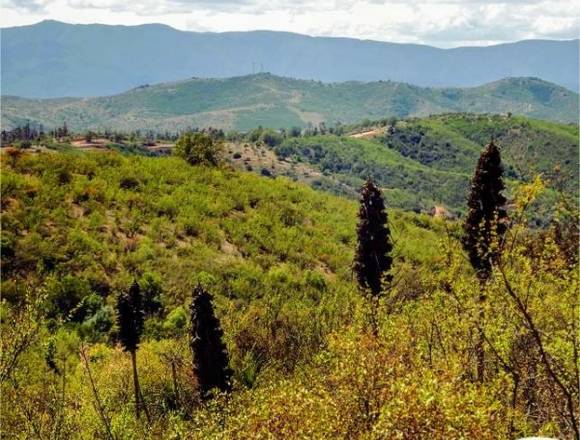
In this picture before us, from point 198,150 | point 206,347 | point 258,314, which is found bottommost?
point 258,314

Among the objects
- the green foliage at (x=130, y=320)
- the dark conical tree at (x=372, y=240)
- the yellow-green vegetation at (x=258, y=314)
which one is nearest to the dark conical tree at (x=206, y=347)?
the yellow-green vegetation at (x=258, y=314)

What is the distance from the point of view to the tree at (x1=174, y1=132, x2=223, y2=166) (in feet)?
222

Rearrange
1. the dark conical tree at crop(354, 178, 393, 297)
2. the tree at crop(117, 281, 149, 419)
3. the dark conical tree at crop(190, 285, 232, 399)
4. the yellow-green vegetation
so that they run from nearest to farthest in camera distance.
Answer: the yellow-green vegetation → the dark conical tree at crop(190, 285, 232, 399) → the tree at crop(117, 281, 149, 419) → the dark conical tree at crop(354, 178, 393, 297)

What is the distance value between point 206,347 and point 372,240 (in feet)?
44.7

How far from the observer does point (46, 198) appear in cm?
4750

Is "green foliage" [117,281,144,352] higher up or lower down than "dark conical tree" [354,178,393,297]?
lower down

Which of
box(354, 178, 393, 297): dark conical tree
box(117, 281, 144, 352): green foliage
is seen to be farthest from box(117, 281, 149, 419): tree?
box(354, 178, 393, 297): dark conical tree

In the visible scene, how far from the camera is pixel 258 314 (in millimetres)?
38750

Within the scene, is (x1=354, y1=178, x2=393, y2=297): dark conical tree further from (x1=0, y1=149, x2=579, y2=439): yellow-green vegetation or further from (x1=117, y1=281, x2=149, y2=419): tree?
(x1=117, y1=281, x2=149, y2=419): tree

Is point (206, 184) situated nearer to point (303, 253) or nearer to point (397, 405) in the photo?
point (303, 253)

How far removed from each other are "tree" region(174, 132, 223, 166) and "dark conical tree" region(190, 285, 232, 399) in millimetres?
39682

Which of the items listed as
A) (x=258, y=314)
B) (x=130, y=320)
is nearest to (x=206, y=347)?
(x=130, y=320)

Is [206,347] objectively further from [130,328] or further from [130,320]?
[130,320]

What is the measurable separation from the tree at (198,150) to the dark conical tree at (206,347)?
3968 cm
